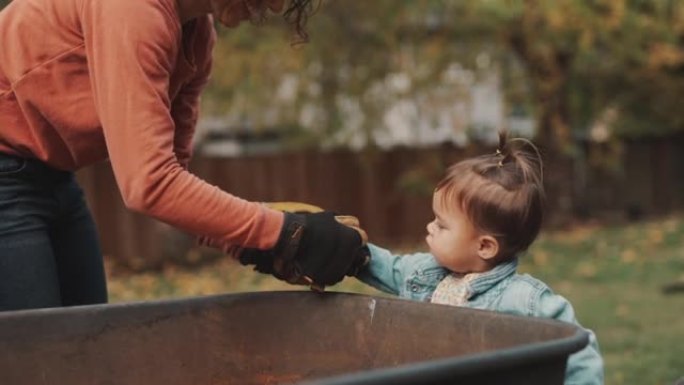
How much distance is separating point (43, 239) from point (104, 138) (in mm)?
296

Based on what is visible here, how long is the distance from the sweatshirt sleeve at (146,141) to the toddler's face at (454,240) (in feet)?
1.24

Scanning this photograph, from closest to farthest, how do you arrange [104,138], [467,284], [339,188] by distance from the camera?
1. [467,284]
2. [104,138]
3. [339,188]

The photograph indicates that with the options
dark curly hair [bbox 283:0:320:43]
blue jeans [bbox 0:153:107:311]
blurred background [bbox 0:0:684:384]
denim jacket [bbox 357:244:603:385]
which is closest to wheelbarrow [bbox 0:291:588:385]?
denim jacket [bbox 357:244:603:385]

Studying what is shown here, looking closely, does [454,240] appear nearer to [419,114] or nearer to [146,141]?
[146,141]

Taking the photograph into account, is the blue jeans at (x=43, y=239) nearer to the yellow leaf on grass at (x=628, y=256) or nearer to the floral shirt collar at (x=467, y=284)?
the floral shirt collar at (x=467, y=284)

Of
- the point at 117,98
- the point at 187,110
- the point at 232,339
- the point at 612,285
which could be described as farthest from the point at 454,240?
the point at 612,285

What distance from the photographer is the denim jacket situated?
2.27 meters

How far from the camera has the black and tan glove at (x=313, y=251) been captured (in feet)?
8.45

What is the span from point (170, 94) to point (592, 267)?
8.19 metres

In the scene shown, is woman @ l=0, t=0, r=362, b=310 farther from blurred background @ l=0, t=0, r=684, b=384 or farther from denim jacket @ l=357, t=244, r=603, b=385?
blurred background @ l=0, t=0, r=684, b=384

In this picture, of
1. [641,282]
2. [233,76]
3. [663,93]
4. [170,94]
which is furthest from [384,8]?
[170,94]

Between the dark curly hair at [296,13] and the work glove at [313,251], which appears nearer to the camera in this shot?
the work glove at [313,251]

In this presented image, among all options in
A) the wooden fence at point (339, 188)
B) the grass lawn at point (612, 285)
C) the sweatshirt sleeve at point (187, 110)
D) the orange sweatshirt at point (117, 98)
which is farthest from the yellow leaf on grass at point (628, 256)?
the orange sweatshirt at point (117, 98)

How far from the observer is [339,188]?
1672 cm
